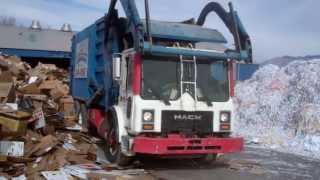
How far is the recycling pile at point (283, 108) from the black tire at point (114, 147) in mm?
5896

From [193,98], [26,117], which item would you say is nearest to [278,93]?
[193,98]

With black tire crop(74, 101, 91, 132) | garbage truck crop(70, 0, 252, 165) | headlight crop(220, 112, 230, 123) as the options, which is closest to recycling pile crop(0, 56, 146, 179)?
black tire crop(74, 101, 91, 132)

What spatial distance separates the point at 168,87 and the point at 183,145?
3.90 ft

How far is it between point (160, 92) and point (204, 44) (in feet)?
5.61

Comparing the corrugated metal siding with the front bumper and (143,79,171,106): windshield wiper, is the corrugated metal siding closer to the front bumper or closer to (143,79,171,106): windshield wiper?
(143,79,171,106): windshield wiper

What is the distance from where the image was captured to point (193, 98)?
33.8 ft

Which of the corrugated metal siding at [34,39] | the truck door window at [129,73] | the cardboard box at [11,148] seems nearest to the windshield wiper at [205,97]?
the truck door window at [129,73]

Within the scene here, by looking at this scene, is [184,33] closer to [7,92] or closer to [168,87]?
[168,87]

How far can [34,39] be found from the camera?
32.2m

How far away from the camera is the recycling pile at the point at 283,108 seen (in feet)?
52.0

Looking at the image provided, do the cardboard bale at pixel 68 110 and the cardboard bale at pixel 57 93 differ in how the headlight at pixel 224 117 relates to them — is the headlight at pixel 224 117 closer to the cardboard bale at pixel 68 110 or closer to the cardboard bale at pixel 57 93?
the cardboard bale at pixel 68 110

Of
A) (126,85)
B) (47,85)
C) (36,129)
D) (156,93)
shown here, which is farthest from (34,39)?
(156,93)

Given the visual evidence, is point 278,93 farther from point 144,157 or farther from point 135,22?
point 135,22

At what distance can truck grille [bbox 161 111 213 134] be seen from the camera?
10016 mm
